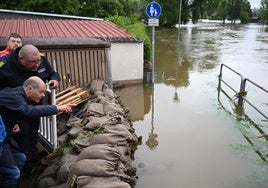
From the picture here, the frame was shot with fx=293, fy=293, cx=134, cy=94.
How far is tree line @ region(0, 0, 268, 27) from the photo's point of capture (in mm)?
18047

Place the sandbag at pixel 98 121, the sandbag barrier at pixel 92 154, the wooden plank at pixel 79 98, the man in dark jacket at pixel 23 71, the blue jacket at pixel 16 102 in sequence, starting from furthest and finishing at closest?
the wooden plank at pixel 79 98
the sandbag at pixel 98 121
the man in dark jacket at pixel 23 71
the sandbag barrier at pixel 92 154
the blue jacket at pixel 16 102

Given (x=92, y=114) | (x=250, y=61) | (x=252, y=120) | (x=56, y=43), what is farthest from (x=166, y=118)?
(x=250, y=61)

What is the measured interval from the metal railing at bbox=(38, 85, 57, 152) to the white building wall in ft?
16.2

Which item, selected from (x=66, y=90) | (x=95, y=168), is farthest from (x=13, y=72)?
(x=66, y=90)

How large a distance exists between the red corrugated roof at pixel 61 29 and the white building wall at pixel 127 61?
429 millimetres

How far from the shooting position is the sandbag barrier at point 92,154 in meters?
3.32

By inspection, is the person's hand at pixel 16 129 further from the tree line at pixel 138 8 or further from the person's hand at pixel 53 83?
the tree line at pixel 138 8

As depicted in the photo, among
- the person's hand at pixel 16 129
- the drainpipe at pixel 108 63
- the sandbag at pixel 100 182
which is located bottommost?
the sandbag at pixel 100 182

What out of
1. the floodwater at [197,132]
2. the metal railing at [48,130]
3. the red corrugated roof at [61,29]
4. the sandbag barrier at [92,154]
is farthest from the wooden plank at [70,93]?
the red corrugated roof at [61,29]

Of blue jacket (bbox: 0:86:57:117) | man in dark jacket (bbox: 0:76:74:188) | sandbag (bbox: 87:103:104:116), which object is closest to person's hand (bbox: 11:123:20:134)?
man in dark jacket (bbox: 0:76:74:188)

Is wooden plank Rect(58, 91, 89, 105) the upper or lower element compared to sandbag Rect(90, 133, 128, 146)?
upper

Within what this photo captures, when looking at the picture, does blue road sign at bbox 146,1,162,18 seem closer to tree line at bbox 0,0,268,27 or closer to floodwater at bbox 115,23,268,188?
floodwater at bbox 115,23,268,188

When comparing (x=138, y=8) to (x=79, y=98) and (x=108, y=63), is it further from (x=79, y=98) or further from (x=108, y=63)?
(x=79, y=98)

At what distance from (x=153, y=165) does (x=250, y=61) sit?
433 inches
